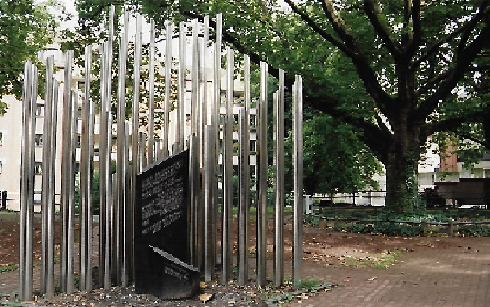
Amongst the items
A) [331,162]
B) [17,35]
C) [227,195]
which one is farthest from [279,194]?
[331,162]

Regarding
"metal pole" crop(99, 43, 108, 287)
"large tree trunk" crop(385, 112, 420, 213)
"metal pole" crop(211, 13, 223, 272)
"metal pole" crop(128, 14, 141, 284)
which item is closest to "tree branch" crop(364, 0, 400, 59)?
"large tree trunk" crop(385, 112, 420, 213)

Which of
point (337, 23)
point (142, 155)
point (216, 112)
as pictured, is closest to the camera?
point (142, 155)

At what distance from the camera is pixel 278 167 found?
30.2 ft

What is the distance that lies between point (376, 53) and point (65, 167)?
14459 millimetres

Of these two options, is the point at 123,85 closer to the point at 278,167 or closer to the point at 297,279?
the point at 278,167

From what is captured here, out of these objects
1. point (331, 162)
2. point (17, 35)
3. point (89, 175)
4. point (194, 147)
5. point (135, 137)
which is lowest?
point (89, 175)

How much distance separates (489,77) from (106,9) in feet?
46.7

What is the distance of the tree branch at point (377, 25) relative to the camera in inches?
698

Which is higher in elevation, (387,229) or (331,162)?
(331,162)

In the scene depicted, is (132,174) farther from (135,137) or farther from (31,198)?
(31,198)

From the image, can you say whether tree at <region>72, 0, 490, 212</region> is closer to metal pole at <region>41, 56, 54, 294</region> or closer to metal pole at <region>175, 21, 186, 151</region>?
metal pole at <region>175, 21, 186, 151</region>

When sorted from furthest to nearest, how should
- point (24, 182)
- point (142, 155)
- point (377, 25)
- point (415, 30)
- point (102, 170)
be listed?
point (377, 25)
point (415, 30)
point (142, 155)
point (102, 170)
point (24, 182)

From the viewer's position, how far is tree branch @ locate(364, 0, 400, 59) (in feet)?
58.2

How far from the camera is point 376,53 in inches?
811
